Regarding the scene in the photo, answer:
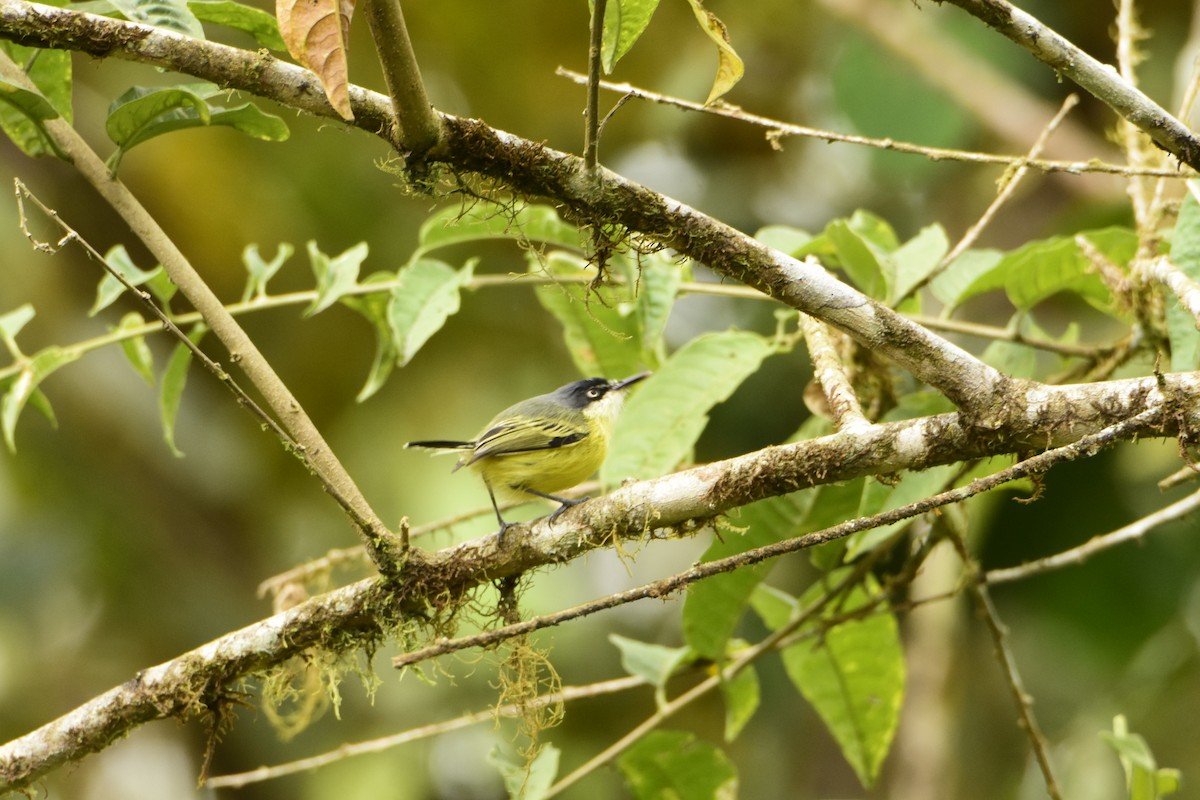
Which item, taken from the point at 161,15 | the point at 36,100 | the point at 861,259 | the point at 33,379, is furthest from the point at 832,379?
the point at 33,379

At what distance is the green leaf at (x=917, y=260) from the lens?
Answer: 3.27 m

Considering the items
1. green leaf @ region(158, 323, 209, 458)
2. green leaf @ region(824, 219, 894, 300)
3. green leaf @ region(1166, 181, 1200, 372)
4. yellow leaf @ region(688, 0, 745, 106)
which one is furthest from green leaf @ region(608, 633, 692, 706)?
yellow leaf @ region(688, 0, 745, 106)

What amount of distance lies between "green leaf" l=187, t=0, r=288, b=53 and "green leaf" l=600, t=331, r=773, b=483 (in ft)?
4.18

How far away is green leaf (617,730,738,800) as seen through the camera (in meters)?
3.60

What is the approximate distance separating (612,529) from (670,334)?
4.80m

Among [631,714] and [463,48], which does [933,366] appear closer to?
[631,714]

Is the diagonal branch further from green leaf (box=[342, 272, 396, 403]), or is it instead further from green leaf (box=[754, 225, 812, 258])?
green leaf (box=[342, 272, 396, 403])

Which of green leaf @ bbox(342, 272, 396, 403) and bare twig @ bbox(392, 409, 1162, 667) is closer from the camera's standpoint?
bare twig @ bbox(392, 409, 1162, 667)

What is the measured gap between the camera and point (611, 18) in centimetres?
219

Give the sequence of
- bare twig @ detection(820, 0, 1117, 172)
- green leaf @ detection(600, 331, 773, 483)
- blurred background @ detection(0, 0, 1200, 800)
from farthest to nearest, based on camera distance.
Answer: blurred background @ detection(0, 0, 1200, 800), bare twig @ detection(820, 0, 1117, 172), green leaf @ detection(600, 331, 773, 483)

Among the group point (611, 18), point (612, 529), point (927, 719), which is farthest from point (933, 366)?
point (927, 719)

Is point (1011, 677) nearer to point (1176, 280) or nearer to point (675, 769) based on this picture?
point (675, 769)

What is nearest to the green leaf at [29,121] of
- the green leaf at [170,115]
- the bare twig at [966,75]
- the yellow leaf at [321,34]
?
the green leaf at [170,115]

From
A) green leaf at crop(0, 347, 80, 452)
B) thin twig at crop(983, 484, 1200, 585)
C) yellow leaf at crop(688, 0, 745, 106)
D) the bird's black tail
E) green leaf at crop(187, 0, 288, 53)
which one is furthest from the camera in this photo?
the bird's black tail
